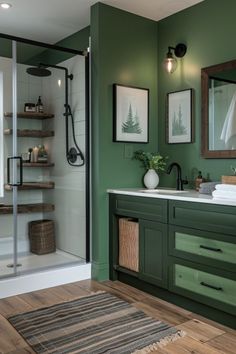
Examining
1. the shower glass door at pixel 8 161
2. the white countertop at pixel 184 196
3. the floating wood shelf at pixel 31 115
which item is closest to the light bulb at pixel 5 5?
the shower glass door at pixel 8 161

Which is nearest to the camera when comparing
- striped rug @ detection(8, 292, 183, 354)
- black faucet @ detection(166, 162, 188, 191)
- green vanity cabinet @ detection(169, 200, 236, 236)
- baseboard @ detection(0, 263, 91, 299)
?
striped rug @ detection(8, 292, 183, 354)

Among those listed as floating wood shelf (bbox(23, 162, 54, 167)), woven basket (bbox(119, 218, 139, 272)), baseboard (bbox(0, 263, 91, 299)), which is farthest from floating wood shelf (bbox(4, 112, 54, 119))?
baseboard (bbox(0, 263, 91, 299))

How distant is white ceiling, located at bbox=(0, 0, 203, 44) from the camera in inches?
133

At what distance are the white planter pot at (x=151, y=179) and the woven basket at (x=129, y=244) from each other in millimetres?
444

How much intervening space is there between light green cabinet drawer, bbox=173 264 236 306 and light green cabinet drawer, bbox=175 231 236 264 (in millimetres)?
139

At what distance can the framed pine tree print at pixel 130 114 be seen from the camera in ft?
11.5

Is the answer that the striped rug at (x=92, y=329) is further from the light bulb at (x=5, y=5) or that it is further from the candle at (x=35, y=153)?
the light bulb at (x=5, y=5)

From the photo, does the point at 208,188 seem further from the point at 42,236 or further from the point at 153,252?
the point at 42,236

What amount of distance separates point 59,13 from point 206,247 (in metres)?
2.72

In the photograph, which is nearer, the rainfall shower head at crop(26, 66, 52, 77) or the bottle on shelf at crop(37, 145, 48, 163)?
the rainfall shower head at crop(26, 66, 52, 77)

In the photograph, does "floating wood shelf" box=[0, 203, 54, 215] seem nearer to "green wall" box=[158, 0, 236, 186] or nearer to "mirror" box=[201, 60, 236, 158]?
"green wall" box=[158, 0, 236, 186]

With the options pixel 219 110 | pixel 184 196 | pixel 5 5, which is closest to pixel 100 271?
pixel 184 196

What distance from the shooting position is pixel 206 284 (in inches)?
102

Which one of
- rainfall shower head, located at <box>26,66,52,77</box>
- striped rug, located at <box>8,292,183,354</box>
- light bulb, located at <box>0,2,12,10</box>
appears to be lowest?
striped rug, located at <box>8,292,183,354</box>
